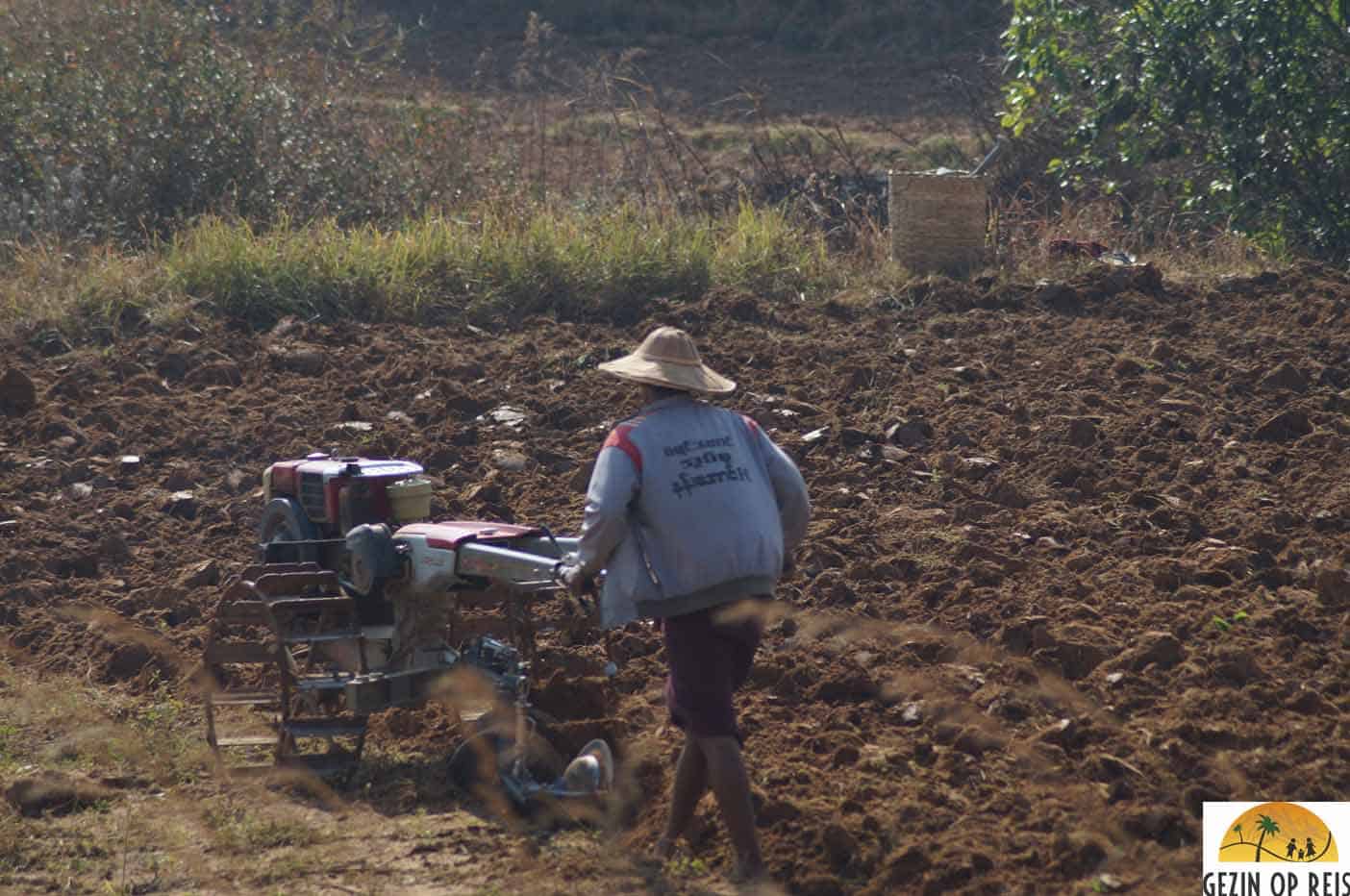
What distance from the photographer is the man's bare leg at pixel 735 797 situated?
449 cm

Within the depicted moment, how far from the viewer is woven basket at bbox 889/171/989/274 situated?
37.8 feet

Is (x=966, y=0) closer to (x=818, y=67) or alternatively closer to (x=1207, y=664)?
(x=818, y=67)

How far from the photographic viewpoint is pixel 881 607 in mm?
6406

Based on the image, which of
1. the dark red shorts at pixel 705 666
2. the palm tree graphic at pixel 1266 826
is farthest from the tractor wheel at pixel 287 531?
the palm tree graphic at pixel 1266 826

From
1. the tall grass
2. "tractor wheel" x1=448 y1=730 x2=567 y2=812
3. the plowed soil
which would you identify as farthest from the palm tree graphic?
the tall grass

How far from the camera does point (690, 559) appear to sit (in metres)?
4.55

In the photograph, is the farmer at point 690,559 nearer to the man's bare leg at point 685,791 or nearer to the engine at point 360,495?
the man's bare leg at point 685,791

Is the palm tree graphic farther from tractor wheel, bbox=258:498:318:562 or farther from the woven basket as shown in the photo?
the woven basket

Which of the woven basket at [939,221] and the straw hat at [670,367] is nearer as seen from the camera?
the straw hat at [670,367]

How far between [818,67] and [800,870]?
18.9 m

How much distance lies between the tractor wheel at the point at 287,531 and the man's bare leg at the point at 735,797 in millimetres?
1747

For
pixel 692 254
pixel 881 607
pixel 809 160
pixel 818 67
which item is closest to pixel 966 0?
pixel 818 67

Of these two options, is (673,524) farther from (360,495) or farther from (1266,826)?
(1266,826)

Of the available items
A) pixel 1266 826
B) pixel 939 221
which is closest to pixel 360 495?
pixel 1266 826
